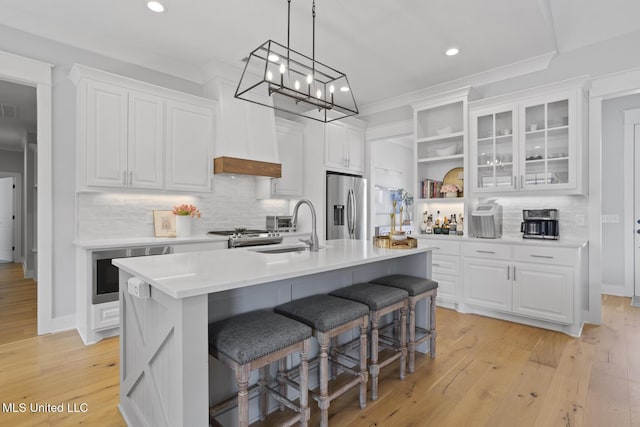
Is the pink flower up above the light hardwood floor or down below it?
above

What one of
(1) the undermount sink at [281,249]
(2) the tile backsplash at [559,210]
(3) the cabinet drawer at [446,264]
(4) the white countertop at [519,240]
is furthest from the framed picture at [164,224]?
(2) the tile backsplash at [559,210]

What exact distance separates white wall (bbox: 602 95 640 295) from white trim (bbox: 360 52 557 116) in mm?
1721

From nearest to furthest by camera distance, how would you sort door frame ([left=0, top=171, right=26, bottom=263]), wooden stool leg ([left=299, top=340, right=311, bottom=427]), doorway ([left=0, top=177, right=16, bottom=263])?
wooden stool leg ([left=299, top=340, right=311, bottom=427]), door frame ([left=0, top=171, right=26, bottom=263]), doorway ([left=0, top=177, right=16, bottom=263])

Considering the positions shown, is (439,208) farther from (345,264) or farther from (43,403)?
(43,403)

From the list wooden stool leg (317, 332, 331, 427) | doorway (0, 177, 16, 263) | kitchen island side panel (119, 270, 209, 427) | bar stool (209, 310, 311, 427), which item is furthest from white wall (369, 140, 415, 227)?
doorway (0, 177, 16, 263)

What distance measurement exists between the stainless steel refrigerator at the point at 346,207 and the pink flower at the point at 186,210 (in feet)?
6.04

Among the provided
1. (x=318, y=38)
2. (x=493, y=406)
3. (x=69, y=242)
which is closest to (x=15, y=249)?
(x=69, y=242)

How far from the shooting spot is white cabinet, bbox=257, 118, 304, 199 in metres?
4.72

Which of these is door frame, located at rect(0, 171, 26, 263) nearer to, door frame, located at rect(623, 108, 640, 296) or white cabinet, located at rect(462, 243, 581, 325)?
white cabinet, located at rect(462, 243, 581, 325)

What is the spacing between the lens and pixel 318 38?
339 cm

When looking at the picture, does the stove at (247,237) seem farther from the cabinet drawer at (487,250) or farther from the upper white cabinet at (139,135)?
the cabinet drawer at (487,250)

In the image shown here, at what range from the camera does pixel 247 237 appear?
395 centimetres

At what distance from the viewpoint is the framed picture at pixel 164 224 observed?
3834 mm

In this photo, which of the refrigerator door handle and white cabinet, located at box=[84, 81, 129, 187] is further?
the refrigerator door handle
